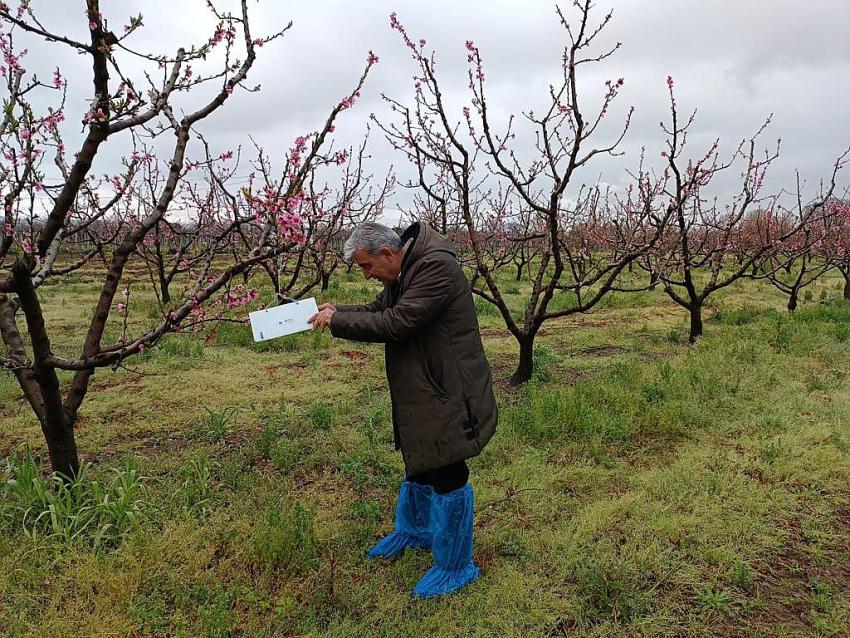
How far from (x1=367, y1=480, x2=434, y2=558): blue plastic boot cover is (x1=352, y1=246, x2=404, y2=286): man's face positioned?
1160 millimetres

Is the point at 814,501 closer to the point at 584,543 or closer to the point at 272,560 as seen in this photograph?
the point at 584,543

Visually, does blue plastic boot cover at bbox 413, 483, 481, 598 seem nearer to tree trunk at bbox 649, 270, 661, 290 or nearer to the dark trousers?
the dark trousers

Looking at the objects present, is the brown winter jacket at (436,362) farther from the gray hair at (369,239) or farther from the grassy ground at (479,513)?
the grassy ground at (479,513)

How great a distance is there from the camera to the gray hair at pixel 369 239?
226cm

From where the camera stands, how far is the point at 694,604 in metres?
2.45

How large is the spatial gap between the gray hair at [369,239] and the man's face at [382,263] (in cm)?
Result: 2

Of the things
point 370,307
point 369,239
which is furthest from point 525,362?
point 369,239

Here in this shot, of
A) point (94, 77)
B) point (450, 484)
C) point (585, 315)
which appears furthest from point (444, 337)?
point (585, 315)

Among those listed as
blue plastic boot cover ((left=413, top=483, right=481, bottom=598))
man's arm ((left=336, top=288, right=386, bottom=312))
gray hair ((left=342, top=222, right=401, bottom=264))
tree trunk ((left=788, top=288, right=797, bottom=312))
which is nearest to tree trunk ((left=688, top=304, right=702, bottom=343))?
tree trunk ((left=788, top=288, right=797, bottom=312))

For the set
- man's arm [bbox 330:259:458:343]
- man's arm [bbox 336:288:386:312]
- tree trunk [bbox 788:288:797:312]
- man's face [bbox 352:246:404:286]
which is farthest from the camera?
tree trunk [bbox 788:288:797:312]

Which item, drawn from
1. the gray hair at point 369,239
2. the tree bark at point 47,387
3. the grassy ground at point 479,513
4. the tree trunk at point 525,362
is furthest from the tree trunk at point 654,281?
the tree bark at point 47,387

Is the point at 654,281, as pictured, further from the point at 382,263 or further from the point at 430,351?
the point at 382,263

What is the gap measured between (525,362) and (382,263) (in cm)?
355

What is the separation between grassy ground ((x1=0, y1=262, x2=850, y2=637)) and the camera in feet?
7.81
